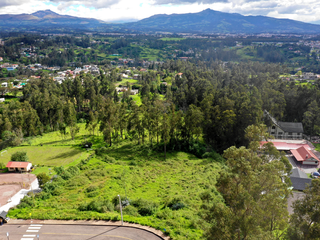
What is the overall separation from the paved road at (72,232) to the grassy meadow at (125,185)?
4.20ft

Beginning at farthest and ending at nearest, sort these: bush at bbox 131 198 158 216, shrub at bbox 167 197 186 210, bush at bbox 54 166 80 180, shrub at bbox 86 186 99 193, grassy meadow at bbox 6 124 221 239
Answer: bush at bbox 54 166 80 180
shrub at bbox 86 186 99 193
shrub at bbox 167 197 186 210
bush at bbox 131 198 158 216
grassy meadow at bbox 6 124 221 239

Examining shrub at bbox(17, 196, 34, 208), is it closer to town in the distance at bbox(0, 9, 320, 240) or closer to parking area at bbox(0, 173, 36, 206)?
town in the distance at bbox(0, 9, 320, 240)

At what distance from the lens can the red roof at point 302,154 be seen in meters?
44.4

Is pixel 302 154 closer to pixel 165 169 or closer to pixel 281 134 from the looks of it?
pixel 281 134

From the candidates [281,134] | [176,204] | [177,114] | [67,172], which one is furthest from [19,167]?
[281,134]

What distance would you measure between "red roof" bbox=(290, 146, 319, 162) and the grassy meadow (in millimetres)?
18182

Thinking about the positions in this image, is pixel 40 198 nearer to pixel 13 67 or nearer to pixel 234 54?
pixel 13 67

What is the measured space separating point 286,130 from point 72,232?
178 feet

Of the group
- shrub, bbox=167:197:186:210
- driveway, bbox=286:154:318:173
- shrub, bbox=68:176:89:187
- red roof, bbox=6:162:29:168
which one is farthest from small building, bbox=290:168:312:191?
red roof, bbox=6:162:29:168

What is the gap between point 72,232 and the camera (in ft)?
71.3

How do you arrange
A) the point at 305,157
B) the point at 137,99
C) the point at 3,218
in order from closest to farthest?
the point at 3,218, the point at 305,157, the point at 137,99

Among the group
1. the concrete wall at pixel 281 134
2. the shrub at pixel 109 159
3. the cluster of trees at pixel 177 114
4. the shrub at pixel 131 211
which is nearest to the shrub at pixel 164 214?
the shrub at pixel 131 211

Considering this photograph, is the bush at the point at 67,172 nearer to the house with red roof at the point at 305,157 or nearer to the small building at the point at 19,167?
the small building at the point at 19,167

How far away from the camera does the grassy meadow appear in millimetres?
24203
